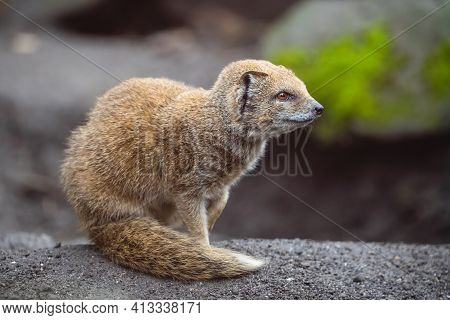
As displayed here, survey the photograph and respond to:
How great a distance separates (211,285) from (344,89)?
129 inches

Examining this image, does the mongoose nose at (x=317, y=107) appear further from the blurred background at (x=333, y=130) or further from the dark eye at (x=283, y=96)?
the blurred background at (x=333, y=130)

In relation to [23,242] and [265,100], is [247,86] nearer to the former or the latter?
[265,100]

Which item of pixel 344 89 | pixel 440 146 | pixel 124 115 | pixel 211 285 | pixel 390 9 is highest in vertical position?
pixel 390 9

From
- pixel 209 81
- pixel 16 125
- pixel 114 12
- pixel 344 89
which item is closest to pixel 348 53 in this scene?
pixel 344 89

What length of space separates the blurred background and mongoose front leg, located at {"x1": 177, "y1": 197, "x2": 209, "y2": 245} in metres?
2.31

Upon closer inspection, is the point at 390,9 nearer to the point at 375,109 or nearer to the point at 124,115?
the point at 375,109

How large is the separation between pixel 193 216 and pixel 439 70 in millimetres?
3433

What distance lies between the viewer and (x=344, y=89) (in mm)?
6023

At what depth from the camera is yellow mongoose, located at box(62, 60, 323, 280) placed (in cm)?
327

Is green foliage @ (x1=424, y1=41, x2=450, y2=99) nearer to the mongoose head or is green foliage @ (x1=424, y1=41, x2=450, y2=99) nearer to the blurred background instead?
the blurred background

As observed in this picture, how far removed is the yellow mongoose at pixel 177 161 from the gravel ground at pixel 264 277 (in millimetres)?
78

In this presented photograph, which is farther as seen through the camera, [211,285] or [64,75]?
[64,75]

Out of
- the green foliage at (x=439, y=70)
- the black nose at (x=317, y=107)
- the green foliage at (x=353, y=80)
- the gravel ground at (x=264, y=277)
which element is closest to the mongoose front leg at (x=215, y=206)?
the gravel ground at (x=264, y=277)

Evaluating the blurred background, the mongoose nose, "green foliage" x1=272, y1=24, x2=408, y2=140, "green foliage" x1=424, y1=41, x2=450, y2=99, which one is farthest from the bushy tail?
"green foliage" x1=424, y1=41, x2=450, y2=99
